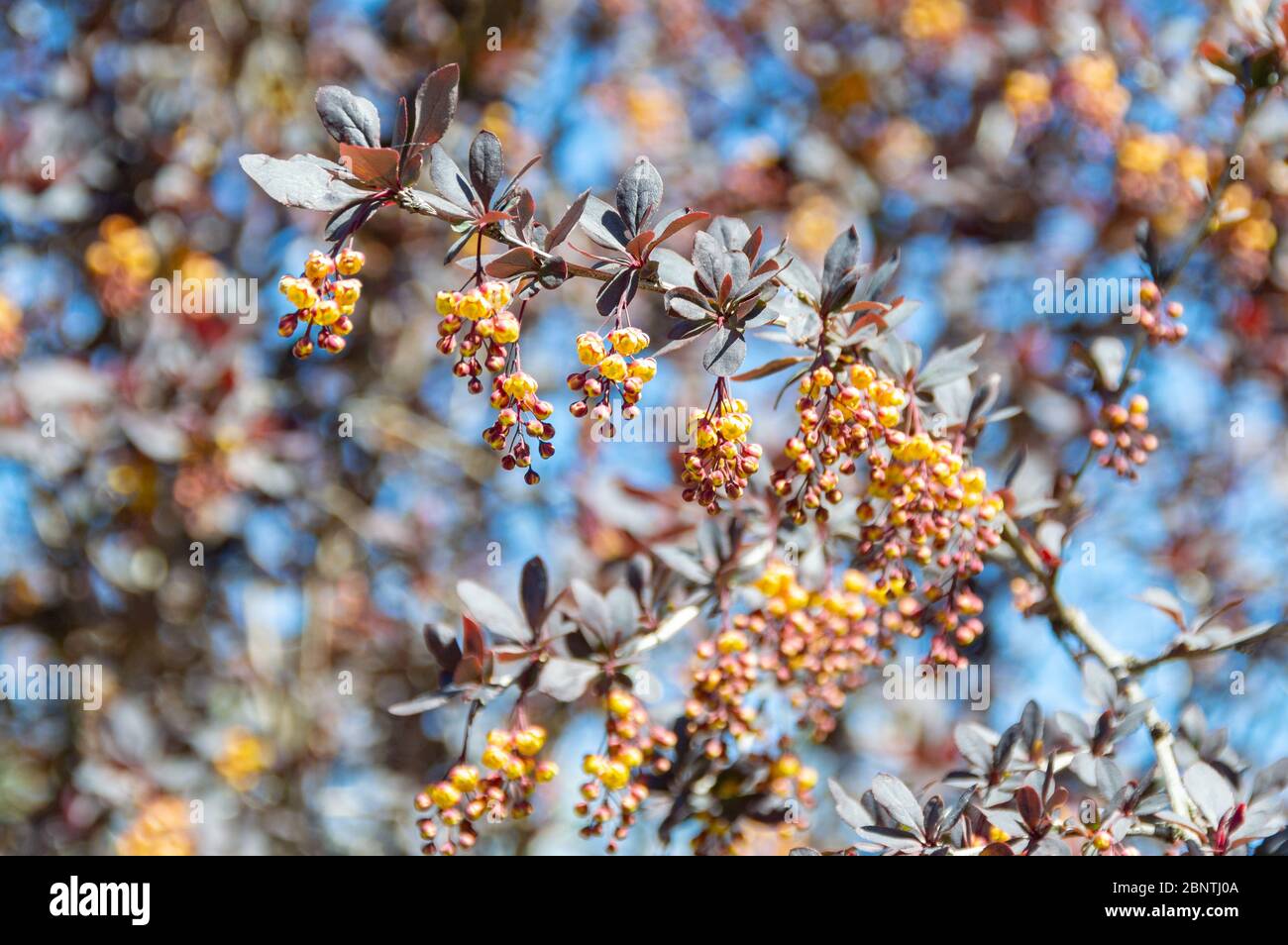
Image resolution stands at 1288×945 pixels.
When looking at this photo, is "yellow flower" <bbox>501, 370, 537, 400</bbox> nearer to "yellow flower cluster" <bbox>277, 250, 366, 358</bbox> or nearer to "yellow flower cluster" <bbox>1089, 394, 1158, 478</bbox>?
"yellow flower cluster" <bbox>277, 250, 366, 358</bbox>

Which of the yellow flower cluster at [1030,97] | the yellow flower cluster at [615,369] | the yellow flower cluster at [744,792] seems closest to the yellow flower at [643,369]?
the yellow flower cluster at [615,369]

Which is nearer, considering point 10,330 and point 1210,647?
point 1210,647

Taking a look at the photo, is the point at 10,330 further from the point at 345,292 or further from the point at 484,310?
the point at 484,310

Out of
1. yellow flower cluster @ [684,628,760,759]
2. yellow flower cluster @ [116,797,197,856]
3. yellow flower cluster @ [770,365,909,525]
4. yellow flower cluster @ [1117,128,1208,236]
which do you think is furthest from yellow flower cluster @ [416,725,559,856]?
yellow flower cluster @ [1117,128,1208,236]

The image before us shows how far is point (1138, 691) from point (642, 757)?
2.51ft

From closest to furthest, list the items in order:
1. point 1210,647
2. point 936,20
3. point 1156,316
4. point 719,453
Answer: point 719,453
point 1210,647
point 1156,316
point 936,20

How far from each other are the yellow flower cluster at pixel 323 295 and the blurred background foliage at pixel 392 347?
183cm

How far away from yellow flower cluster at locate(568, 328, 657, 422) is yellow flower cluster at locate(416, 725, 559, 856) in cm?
53

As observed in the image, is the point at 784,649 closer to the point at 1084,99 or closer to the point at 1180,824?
the point at 1180,824

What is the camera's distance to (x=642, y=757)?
1.53 m

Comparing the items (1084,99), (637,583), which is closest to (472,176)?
(637,583)

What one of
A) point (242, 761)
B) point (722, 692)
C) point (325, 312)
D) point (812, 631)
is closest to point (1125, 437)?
point (812, 631)

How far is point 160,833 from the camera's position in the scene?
2.90 meters

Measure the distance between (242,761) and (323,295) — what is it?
266cm
